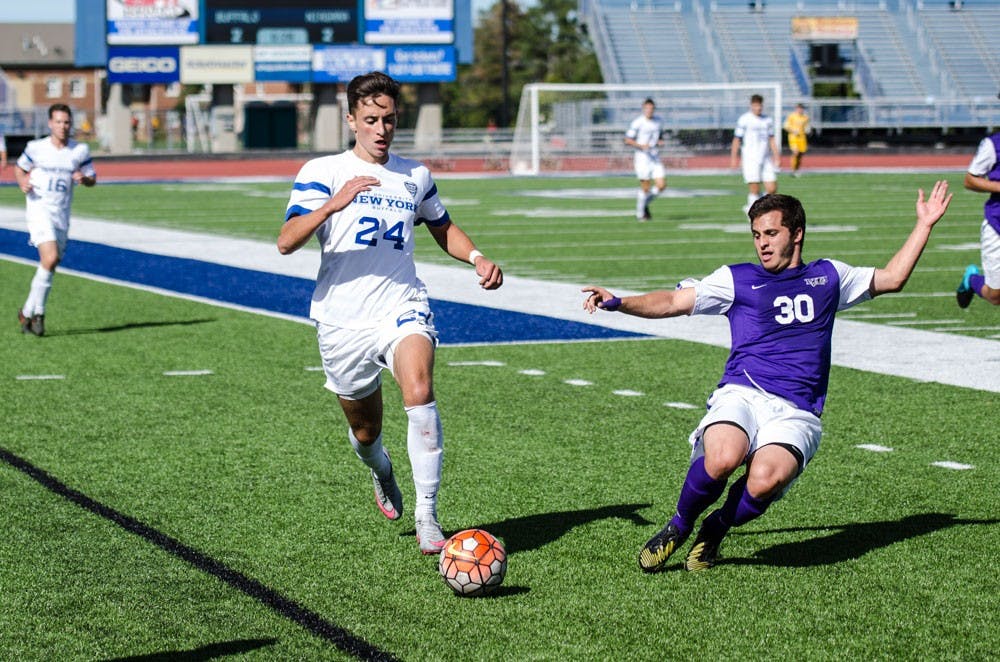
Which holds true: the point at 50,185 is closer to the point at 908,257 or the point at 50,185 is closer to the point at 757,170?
the point at 908,257

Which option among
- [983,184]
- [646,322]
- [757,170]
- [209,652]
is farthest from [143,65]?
[209,652]

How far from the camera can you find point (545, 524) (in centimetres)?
671

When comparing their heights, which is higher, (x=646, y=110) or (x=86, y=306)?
(x=646, y=110)

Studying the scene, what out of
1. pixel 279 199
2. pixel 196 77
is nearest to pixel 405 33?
pixel 196 77

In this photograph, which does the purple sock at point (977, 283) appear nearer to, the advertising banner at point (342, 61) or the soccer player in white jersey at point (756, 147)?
the soccer player in white jersey at point (756, 147)

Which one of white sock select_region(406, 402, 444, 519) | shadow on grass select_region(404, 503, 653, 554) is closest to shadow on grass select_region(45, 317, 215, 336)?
shadow on grass select_region(404, 503, 653, 554)

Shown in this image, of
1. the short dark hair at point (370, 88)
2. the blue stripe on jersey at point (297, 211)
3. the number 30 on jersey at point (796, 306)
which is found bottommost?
the number 30 on jersey at point (796, 306)

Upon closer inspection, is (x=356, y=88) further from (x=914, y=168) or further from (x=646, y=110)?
(x=914, y=168)

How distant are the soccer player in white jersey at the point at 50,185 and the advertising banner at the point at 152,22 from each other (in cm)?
4134

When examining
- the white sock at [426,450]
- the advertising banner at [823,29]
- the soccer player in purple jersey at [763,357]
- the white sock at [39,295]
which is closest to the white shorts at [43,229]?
the white sock at [39,295]

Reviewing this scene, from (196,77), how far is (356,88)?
1957 inches

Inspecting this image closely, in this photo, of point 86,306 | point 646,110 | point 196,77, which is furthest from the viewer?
point 196,77

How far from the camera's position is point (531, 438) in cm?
864

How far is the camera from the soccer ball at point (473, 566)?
18.2 ft
